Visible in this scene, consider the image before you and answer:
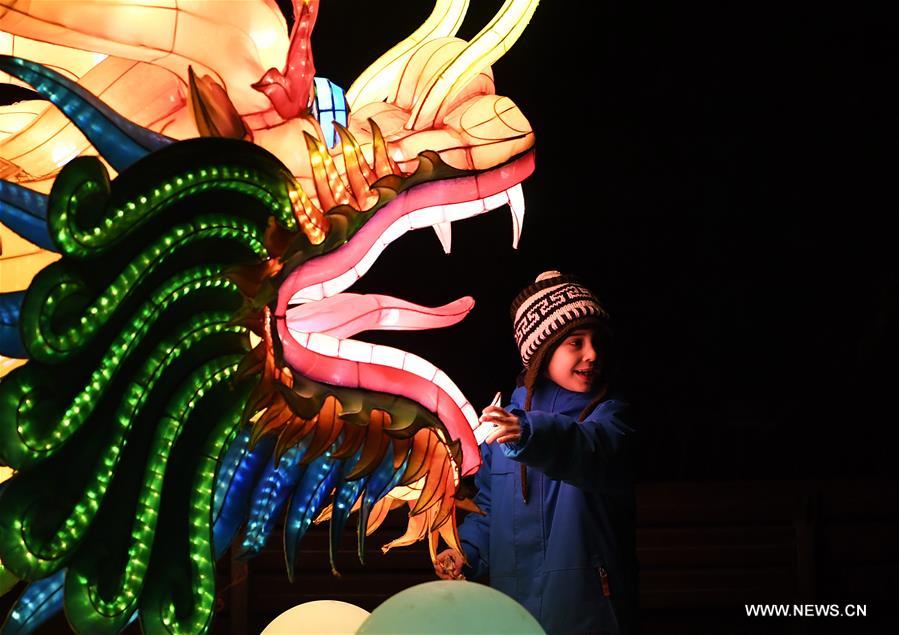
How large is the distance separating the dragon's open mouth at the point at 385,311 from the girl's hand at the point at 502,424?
6 centimetres

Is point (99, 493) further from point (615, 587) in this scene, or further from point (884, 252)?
point (884, 252)

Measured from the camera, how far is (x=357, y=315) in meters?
2.15

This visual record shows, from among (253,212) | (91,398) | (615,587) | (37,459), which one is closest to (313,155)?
(253,212)

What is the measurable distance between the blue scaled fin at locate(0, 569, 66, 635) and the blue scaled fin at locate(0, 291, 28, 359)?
31cm

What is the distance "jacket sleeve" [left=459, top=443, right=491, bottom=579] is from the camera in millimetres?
2422

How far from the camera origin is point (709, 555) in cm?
373

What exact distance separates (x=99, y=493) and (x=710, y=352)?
234cm

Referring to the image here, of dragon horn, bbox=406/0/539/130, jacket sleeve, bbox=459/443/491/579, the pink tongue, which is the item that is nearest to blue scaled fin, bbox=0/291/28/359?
the pink tongue

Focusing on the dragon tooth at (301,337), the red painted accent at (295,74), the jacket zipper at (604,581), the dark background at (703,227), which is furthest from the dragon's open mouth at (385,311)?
the dark background at (703,227)

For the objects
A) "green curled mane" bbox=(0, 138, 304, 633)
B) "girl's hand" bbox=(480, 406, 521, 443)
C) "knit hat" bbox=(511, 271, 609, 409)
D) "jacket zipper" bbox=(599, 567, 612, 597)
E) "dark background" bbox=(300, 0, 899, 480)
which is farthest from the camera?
"dark background" bbox=(300, 0, 899, 480)

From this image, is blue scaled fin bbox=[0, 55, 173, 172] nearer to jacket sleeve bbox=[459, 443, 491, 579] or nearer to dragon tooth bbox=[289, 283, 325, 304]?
dragon tooth bbox=[289, 283, 325, 304]

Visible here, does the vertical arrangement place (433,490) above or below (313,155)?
below

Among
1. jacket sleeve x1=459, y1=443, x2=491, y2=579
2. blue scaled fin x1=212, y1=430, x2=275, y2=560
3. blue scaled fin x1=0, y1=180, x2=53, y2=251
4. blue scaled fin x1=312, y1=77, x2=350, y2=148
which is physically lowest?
jacket sleeve x1=459, y1=443, x2=491, y2=579

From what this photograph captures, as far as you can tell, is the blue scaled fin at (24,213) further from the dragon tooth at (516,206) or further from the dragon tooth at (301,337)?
the dragon tooth at (516,206)
